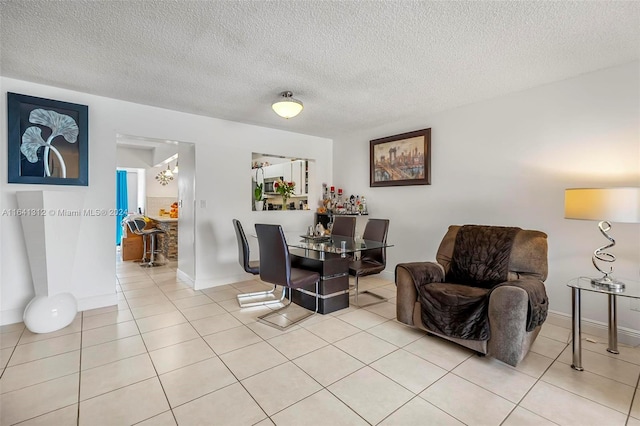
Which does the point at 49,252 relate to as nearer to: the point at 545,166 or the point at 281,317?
the point at 281,317

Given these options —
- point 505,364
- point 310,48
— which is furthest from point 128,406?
point 310,48

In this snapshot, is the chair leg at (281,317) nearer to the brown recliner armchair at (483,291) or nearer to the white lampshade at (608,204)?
the brown recliner armchair at (483,291)

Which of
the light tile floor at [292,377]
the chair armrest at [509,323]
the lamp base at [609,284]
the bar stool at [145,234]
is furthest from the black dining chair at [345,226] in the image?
the bar stool at [145,234]

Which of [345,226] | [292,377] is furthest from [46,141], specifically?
[345,226]

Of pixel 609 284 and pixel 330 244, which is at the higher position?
pixel 330 244

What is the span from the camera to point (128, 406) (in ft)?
5.65

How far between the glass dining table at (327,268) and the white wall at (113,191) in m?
1.36

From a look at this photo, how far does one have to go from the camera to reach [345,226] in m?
4.22

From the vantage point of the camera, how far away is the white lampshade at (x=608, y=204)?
2.00 meters

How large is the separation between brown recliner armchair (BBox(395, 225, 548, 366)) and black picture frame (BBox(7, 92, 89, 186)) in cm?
350

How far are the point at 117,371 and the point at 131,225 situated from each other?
3.94m

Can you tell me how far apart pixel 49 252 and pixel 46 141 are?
1139 mm

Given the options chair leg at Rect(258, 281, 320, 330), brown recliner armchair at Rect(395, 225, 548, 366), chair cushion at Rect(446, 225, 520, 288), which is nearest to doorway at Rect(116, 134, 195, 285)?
chair leg at Rect(258, 281, 320, 330)

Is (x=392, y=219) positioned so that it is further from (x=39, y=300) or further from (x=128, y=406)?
(x=39, y=300)
